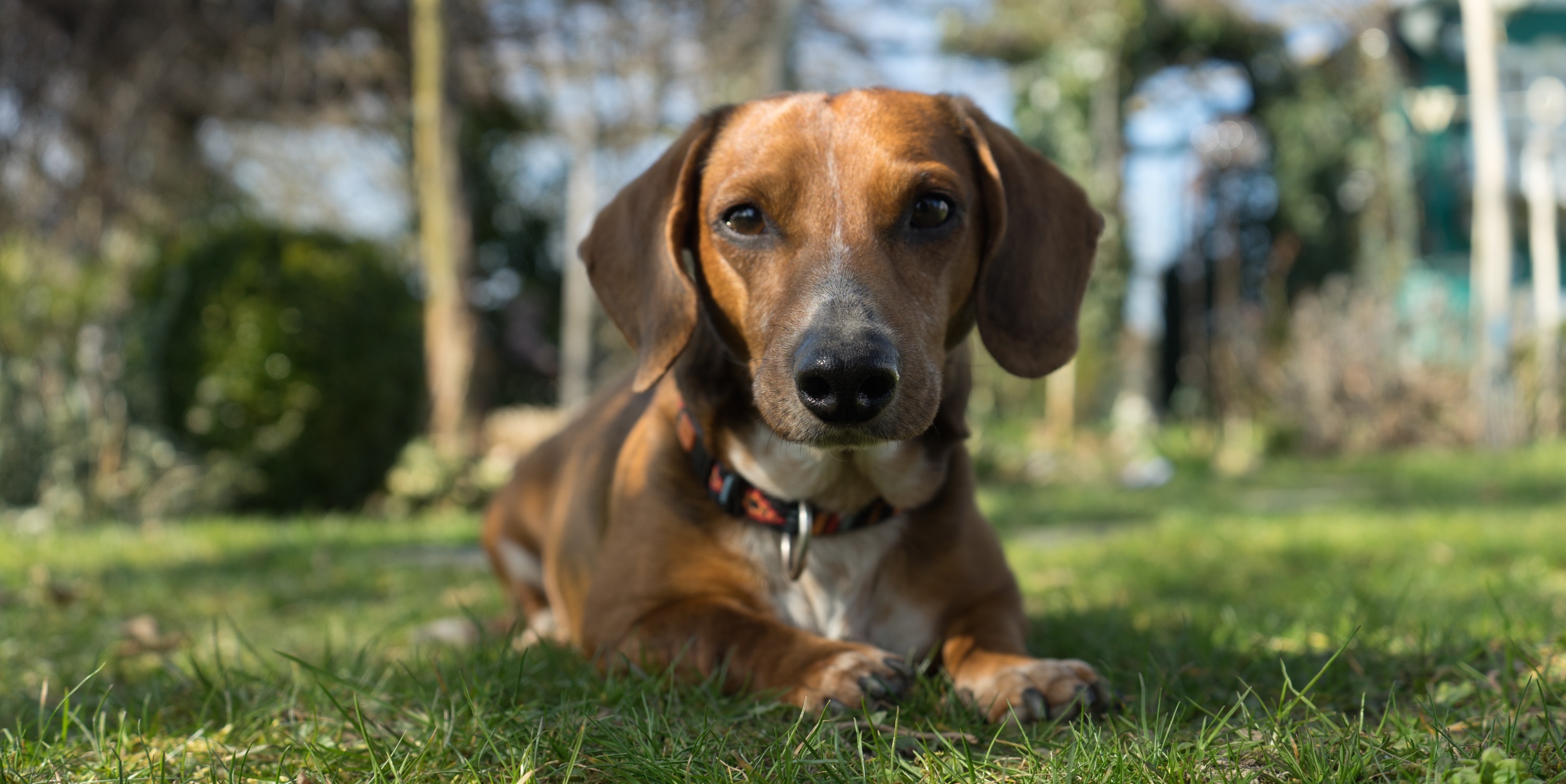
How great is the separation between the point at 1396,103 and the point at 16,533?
57.7 ft

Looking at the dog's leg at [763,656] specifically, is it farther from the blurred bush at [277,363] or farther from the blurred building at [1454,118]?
the blurred building at [1454,118]

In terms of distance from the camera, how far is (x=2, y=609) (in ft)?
12.0

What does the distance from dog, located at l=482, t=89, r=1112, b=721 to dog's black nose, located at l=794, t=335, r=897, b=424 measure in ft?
0.28

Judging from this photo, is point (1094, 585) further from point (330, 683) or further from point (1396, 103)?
point (1396, 103)

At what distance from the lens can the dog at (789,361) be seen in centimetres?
209

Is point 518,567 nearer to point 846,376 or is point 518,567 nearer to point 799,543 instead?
point 799,543

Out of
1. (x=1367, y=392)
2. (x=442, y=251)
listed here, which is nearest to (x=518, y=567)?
(x=442, y=251)

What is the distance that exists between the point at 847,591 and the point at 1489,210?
12382mm

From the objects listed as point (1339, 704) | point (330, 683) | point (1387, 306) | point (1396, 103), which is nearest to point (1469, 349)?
point (1387, 306)

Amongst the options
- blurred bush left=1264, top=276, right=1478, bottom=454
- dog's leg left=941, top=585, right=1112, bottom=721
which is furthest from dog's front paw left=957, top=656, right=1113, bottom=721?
blurred bush left=1264, top=276, right=1478, bottom=454

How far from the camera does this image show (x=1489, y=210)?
11938 mm

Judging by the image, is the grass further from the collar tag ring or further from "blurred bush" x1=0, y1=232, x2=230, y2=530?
"blurred bush" x1=0, y1=232, x2=230, y2=530

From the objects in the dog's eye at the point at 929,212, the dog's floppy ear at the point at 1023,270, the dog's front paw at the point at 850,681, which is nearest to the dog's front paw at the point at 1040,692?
the dog's front paw at the point at 850,681

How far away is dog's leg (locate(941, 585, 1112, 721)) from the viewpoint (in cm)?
193
